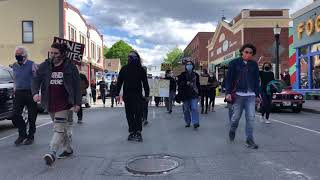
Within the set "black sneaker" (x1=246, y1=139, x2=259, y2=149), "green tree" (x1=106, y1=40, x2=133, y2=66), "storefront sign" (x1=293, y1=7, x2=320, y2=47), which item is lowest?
"black sneaker" (x1=246, y1=139, x2=259, y2=149)

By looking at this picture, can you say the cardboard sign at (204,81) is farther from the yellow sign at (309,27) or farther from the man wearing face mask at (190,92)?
the yellow sign at (309,27)

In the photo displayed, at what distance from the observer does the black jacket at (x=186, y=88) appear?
479 inches

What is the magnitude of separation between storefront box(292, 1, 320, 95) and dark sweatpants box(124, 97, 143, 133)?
57.2ft

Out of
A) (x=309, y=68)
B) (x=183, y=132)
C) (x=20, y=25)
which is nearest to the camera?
(x=183, y=132)

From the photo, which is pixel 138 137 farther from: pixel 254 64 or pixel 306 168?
pixel 306 168

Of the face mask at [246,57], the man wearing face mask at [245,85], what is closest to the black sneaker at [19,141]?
the man wearing face mask at [245,85]

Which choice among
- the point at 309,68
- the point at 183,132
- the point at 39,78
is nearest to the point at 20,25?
the point at 309,68

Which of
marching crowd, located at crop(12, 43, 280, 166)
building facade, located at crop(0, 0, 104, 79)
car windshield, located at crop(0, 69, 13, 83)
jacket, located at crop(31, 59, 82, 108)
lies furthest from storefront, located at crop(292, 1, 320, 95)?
jacket, located at crop(31, 59, 82, 108)

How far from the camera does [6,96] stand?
11.5m

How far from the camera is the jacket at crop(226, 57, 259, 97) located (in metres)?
8.62

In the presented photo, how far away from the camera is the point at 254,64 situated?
8695 mm

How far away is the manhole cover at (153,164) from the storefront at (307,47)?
19.2 m

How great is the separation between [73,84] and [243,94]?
3057mm

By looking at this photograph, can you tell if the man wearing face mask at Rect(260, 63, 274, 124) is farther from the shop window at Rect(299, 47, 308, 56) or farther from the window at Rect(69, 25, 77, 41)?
the window at Rect(69, 25, 77, 41)
